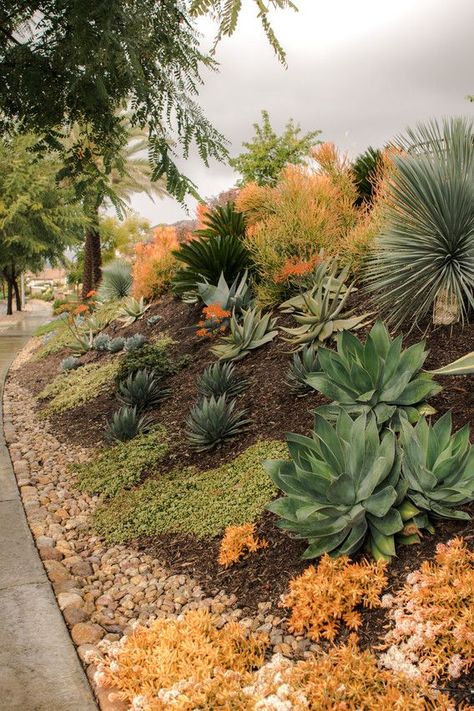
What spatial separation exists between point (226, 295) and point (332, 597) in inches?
217

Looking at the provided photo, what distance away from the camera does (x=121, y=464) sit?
6211 millimetres

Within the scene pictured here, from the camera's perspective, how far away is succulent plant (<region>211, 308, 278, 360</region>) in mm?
7336

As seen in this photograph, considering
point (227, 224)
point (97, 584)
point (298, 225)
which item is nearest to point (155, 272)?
point (227, 224)

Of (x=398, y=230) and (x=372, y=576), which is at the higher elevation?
(x=398, y=230)

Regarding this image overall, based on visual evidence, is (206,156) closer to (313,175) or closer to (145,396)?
(145,396)

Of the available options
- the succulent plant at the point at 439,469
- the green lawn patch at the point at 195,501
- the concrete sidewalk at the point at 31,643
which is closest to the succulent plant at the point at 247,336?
the green lawn patch at the point at 195,501

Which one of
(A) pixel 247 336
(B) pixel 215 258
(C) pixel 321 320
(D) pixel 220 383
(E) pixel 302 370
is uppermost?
(B) pixel 215 258

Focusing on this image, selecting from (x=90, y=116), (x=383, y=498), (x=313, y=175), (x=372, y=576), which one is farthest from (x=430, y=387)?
(x=313, y=175)

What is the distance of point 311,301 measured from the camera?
6602 mm

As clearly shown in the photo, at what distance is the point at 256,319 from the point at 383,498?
4312mm

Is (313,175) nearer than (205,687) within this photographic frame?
No

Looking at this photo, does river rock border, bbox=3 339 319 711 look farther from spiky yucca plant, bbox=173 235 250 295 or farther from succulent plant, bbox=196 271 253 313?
spiky yucca plant, bbox=173 235 250 295

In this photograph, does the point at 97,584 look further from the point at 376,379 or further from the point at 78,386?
the point at 78,386

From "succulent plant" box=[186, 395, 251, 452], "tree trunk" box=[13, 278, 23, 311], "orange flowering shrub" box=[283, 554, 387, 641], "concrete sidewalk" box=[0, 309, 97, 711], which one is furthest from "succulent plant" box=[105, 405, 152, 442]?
"tree trunk" box=[13, 278, 23, 311]
